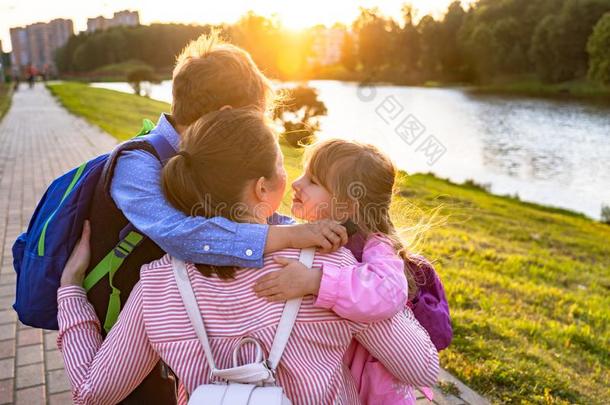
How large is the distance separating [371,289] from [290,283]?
0.19m

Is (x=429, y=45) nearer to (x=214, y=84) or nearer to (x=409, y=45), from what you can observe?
(x=409, y=45)

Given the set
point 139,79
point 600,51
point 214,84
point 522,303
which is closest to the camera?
point 214,84

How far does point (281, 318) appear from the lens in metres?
1.31

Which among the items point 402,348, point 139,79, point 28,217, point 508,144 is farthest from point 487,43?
point 402,348

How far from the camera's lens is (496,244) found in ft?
25.1

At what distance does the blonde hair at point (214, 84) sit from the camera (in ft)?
5.91

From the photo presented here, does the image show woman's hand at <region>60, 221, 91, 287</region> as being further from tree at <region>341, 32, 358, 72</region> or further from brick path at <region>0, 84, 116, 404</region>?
tree at <region>341, 32, 358, 72</region>

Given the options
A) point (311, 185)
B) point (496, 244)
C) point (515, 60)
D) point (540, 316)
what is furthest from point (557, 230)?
point (515, 60)

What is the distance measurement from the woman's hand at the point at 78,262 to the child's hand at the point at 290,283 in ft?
2.15

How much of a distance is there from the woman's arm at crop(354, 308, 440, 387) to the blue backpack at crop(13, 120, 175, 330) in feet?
2.45

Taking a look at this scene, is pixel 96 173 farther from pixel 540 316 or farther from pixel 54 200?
pixel 540 316

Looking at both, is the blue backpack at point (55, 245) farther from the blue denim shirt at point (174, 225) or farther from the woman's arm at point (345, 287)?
the woman's arm at point (345, 287)

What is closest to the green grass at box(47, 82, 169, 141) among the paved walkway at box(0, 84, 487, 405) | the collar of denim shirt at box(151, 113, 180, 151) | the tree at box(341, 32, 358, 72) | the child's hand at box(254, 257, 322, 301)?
the paved walkway at box(0, 84, 487, 405)

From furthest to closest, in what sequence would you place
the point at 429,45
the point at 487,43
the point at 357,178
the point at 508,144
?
the point at 429,45 → the point at 487,43 → the point at 508,144 → the point at 357,178
